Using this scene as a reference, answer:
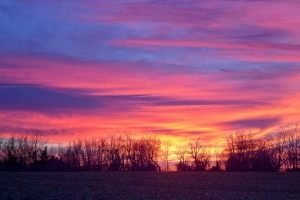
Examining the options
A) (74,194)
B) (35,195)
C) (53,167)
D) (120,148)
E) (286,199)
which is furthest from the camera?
(120,148)

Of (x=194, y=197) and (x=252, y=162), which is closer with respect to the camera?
(x=194, y=197)

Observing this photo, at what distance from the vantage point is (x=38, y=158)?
10625cm

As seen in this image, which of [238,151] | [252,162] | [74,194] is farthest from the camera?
[238,151]

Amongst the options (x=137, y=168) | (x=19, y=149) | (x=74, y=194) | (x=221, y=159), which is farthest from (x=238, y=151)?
(x=74, y=194)

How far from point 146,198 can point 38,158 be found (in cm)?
7513

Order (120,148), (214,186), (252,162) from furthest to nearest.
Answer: (120,148) → (252,162) → (214,186)

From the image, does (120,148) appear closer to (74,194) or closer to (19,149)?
(19,149)

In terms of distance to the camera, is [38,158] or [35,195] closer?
[35,195]

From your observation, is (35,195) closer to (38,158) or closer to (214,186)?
(214,186)

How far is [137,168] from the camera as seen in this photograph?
10244 centimetres

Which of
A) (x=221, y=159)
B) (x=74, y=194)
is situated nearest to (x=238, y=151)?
(x=221, y=159)

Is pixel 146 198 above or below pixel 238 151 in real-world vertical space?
below

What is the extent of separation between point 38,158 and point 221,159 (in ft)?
134

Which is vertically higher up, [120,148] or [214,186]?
[120,148]
